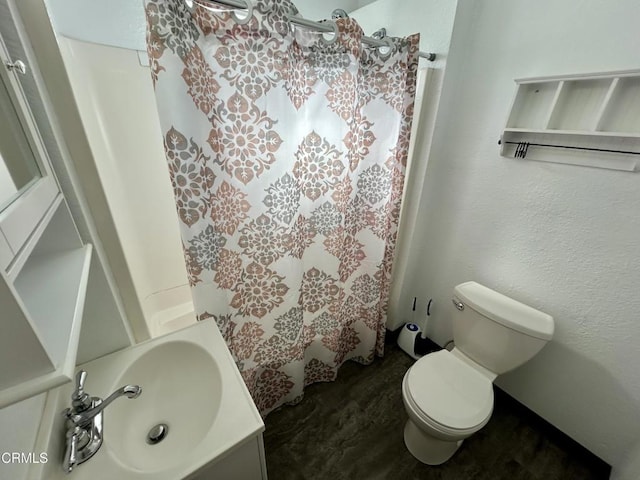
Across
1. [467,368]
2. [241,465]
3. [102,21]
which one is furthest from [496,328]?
[102,21]

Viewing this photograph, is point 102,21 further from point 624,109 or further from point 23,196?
point 624,109

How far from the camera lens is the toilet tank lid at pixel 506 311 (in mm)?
1245

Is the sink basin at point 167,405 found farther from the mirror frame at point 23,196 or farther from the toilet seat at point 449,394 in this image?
the toilet seat at point 449,394

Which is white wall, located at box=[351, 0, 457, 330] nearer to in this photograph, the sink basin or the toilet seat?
the toilet seat

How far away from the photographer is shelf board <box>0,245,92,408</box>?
1.23ft

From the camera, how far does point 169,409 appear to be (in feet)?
3.06

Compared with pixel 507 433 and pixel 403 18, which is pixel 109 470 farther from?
pixel 403 18

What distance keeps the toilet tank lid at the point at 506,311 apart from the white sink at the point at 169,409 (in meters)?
1.17

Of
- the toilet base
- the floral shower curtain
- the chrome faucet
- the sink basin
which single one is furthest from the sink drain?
the toilet base

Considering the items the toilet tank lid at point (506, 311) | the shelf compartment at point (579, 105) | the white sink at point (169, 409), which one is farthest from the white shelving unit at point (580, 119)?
the white sink at point (169, 409)

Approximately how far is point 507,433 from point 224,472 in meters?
1.56

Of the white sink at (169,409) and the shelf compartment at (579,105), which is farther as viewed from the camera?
the shelf compartment at (579,105)

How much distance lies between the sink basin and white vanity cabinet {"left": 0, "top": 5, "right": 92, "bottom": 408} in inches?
17.8

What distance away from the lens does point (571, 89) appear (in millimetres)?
1102
